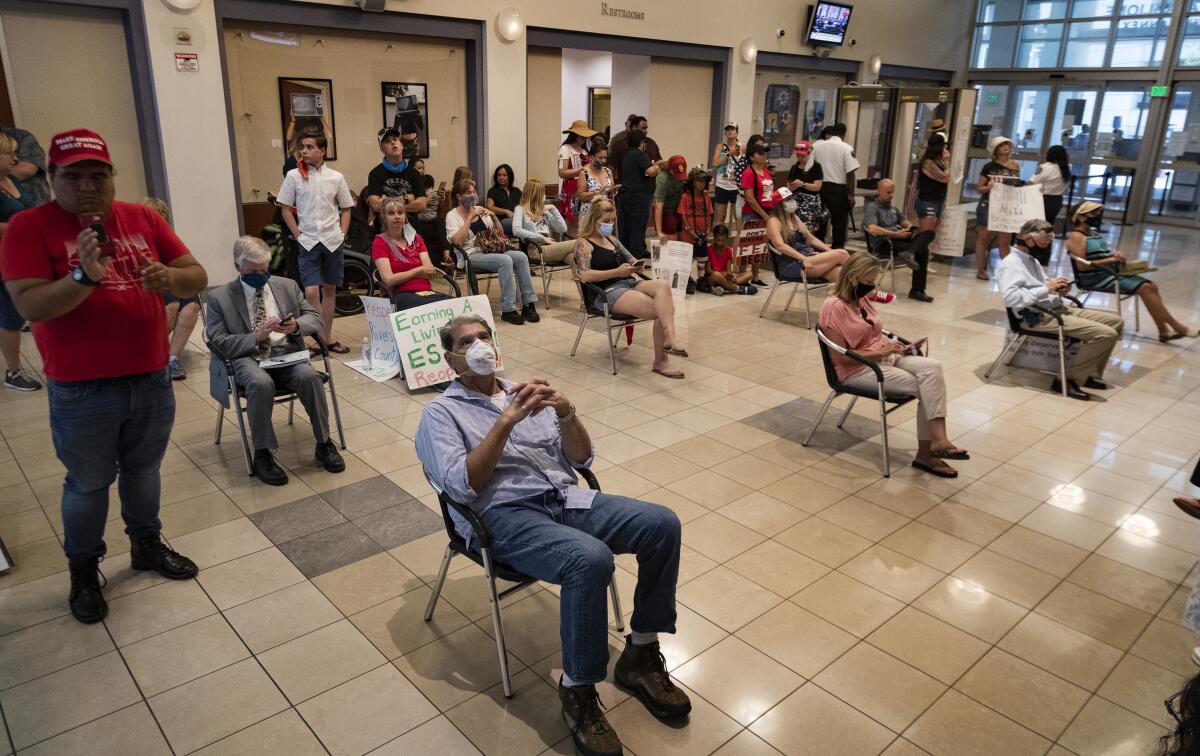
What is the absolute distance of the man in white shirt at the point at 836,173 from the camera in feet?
31.8

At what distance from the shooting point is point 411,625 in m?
3.13

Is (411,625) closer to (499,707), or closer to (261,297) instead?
(499,707)

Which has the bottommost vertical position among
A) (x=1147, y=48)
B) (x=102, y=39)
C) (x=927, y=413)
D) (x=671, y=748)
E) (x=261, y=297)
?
(x=671, y=748)

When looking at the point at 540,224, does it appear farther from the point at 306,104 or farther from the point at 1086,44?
the point at 1086,44

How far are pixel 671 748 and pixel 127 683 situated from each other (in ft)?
6.10

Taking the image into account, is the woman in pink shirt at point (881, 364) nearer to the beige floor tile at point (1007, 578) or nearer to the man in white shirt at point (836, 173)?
the beige floor tile at point (1007, 578)

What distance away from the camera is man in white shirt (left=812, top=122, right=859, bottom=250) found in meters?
9.70

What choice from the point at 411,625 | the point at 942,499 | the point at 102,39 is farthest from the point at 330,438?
the point at 102,39

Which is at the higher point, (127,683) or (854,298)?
(854,298)

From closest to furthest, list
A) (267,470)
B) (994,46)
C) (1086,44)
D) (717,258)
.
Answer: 1. (267,470)
2. (717,258)
3. (1086,44)
4. (994,46)

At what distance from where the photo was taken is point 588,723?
2.52 metres

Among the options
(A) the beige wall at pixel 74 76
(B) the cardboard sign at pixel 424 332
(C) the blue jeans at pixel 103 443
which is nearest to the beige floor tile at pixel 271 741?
(C) the blue jeans at pixel 103 443

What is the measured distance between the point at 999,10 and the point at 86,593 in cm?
1843

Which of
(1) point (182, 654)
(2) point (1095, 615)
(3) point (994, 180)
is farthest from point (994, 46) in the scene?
(1) point (182, 654)
